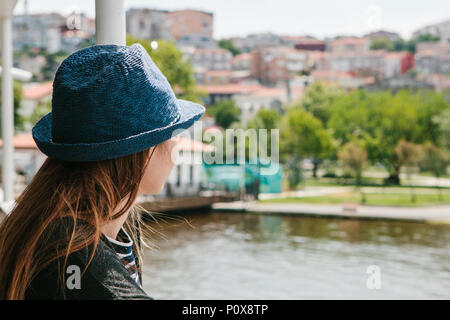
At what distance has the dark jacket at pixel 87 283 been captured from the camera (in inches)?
27.2

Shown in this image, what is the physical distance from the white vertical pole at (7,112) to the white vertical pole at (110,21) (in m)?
4.62

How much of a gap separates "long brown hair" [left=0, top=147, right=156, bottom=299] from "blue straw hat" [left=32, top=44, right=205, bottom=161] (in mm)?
22

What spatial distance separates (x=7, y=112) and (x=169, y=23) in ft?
271

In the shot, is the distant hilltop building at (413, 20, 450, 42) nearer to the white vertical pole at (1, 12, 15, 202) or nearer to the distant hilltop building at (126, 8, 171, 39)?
the distant hilltop building at (126, 8, 171, 39)

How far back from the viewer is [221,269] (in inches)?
541

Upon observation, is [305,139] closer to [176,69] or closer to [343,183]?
[343,183]

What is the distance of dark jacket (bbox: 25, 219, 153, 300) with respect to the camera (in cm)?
69

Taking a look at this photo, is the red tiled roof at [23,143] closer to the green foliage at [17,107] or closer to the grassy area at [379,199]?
the grassy area at [379,199]

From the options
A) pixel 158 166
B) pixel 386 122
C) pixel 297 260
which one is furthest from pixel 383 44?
pixel 158 166

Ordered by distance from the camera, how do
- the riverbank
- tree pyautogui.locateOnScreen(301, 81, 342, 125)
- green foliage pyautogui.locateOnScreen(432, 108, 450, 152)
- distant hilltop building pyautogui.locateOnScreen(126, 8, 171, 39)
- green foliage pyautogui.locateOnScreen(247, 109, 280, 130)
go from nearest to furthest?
the riverbank → green foliage pyautogui.locateOnScreen(432, 108, 450, 152) → green foliage pyautogui.locateOnScreen(247, 109, 280, 130) → tree pyautogui.locateOnScreen(301, 81, 342, 125) → distant hilltop building pyautogui.locateOnScreen(126, 8, 171, 39)

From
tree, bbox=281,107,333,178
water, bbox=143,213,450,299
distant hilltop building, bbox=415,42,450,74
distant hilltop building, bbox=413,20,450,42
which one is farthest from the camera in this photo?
distant hilltop building, bbox=413,20,450,42

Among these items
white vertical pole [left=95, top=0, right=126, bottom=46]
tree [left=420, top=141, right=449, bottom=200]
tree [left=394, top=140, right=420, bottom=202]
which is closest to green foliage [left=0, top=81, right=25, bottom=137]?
tree [left=394, top=140, right=420, bottom=202]

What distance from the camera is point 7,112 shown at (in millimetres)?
6152
